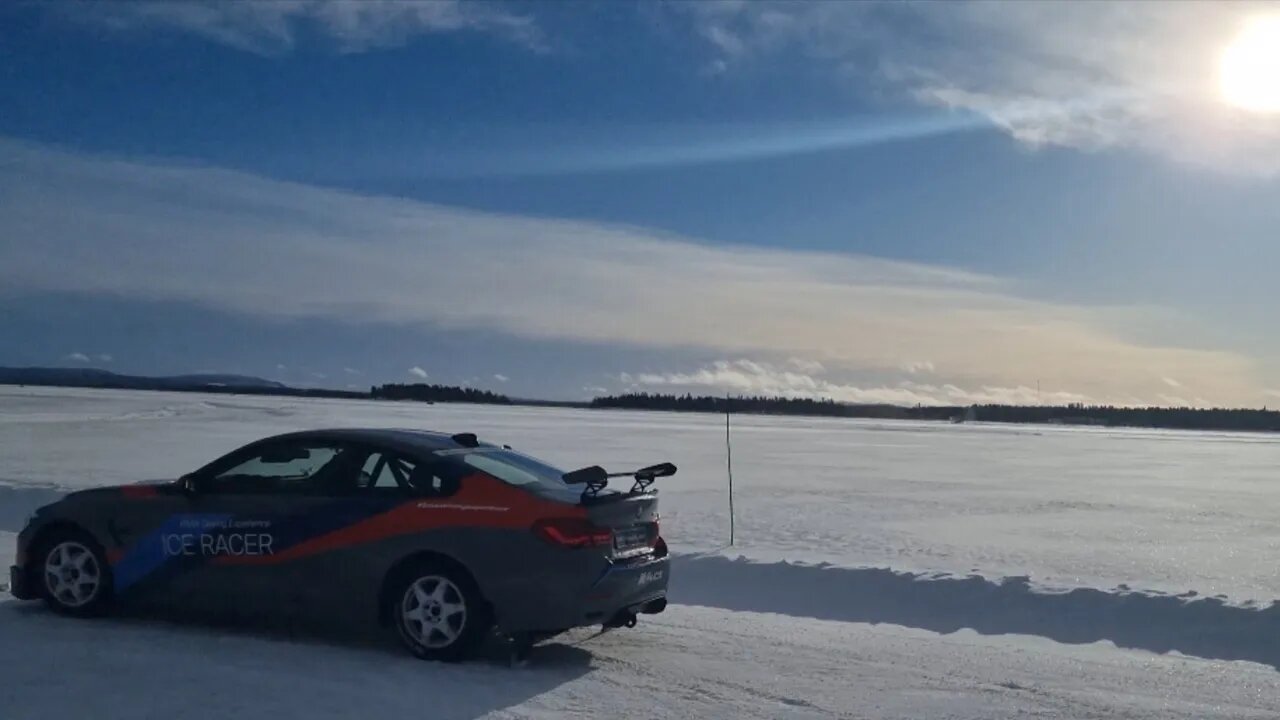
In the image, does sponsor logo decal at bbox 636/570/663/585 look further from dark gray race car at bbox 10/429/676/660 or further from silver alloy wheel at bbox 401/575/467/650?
silver alloy wheel at bbox 401/575/467/650

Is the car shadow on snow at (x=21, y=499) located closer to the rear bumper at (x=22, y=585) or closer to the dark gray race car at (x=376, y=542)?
the rear bumper at (x=22, y=585)

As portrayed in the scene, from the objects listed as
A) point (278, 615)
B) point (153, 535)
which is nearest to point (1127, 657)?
point (278, 615)

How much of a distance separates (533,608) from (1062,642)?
453 cm

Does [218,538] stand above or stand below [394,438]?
below

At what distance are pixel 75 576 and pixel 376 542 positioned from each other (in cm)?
252

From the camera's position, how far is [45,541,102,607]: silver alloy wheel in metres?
8.53

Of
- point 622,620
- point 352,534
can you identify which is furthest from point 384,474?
point 622,620

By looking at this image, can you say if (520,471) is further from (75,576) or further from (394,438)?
(75,576)

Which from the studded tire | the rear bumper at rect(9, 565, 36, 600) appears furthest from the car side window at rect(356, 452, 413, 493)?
the rear bumper at rect(9, 565, 36, 600)

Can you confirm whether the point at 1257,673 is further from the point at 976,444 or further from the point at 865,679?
the point at 976,444

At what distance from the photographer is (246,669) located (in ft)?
23.4

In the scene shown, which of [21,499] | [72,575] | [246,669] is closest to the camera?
[246,669]

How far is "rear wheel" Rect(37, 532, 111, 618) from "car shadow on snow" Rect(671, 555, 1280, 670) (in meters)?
4.82

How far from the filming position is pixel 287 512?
8016 millimetres
